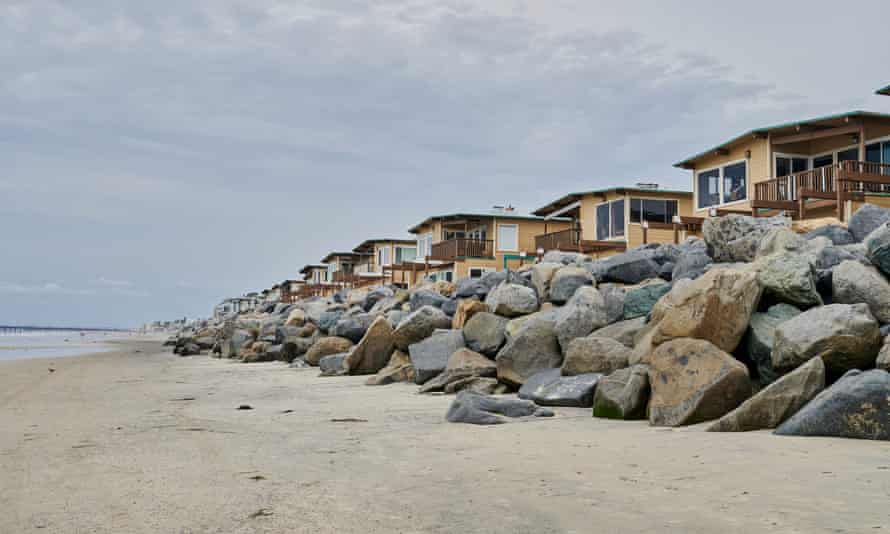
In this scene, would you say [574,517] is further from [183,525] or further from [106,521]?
[106,521]

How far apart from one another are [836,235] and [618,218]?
22.9 meters

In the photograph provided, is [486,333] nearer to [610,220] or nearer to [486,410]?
[486,410]

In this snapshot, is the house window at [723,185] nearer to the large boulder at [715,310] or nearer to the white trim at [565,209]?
the white trim at [565,209]

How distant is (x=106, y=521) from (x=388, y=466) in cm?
218

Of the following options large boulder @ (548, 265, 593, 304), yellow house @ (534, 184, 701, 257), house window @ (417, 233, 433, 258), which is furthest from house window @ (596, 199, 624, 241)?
large boulder @ (548, 265, 593, 304)

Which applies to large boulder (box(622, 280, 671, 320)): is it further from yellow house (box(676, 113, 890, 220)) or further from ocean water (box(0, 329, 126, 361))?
ocean water (box(0, 329, 126, 361))

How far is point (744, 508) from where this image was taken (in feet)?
13.4

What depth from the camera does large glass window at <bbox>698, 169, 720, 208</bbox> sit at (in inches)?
1185

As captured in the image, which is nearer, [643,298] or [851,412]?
[851,412]

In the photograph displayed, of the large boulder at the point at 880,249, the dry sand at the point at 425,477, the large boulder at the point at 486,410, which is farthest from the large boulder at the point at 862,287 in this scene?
the large boulder at the point at 486,410

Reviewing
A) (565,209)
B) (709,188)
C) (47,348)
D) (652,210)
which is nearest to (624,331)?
(709,188)

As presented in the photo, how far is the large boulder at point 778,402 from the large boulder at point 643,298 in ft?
13.9

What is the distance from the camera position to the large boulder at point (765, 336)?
26.2ft

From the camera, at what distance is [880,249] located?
8.91 meters
